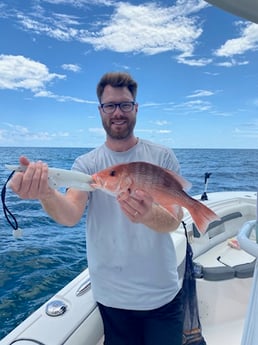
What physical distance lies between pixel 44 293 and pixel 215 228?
7.25 feet

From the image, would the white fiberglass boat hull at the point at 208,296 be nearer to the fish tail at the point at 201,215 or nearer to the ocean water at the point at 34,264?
the fish tail at the point at 201,215

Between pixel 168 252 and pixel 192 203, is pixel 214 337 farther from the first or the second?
pixel 192 203

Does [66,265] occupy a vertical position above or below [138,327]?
below

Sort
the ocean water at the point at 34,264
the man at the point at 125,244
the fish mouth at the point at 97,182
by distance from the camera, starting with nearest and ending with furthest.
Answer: the fish mouth at the point at 97,182 < the man at the point at 125,244 < the ocean water at the point at 34,264

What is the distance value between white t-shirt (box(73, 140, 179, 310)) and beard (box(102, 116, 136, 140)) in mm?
132

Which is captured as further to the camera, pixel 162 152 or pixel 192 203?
pixel 162 152

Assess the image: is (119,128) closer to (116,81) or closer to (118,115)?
(118,115)

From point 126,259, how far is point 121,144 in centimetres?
58

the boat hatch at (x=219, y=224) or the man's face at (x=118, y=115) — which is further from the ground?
the man's face at (x=118, y=115)

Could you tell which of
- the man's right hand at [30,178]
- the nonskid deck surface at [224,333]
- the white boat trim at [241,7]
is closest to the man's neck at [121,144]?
the man's right hand at [30,178]

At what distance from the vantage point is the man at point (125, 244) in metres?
1.37

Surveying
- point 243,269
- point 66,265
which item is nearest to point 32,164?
point 243,269

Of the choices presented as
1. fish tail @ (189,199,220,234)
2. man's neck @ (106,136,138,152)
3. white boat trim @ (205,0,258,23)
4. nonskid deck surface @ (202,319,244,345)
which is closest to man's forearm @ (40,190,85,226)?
man's neck @ (106,136,138,152)

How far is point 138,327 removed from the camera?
1493mm
